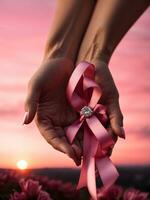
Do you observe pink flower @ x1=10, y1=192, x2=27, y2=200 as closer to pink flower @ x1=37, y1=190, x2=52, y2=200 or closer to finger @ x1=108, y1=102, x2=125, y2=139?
pink flower @ x1=37, y1=190, x2=52, y2=200

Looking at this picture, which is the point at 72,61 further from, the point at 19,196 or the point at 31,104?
the point at 19,196

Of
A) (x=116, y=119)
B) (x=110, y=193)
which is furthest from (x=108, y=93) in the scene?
(x=110, y=193)

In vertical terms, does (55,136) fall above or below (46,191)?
above

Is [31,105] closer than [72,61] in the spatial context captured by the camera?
Yes

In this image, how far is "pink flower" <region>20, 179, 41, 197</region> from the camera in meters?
0.96

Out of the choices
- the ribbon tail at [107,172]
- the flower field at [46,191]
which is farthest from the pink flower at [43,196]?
the ribbon tail at [107,172]

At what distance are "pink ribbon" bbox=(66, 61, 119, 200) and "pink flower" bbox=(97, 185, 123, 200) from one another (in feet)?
0.09

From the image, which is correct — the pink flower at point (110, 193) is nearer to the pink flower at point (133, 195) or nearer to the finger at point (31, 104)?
the pink flower at point (133, 195)

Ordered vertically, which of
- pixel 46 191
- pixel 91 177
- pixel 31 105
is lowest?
pixel 46 191

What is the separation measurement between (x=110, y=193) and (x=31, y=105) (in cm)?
21

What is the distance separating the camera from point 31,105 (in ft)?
2.85

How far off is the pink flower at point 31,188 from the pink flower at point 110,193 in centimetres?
11

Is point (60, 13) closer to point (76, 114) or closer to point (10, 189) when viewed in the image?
point (76, 114)

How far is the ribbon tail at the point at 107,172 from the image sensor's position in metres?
0.90
